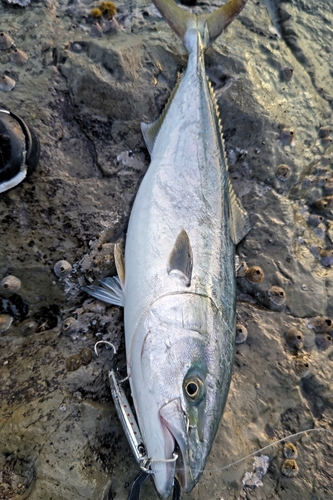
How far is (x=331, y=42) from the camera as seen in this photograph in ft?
13.6

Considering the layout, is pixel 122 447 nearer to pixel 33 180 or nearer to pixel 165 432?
pixel 165 432

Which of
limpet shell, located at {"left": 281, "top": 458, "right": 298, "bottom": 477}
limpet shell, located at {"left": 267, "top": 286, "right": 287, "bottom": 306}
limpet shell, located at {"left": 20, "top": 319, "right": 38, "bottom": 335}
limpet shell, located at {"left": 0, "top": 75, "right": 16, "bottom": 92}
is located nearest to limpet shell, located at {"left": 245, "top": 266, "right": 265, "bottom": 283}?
limpet shell, located at {"left": 267, "top": 286, "right": 287, "bottom": 306}

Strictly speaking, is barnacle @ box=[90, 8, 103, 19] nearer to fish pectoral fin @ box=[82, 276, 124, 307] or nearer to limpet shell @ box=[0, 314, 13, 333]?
fish pectoral fin @ box=[82, 276, 124, 307]

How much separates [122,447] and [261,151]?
2669 millimetres

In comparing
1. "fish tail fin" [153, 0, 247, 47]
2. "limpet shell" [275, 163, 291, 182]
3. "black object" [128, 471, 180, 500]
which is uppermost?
"fish tail fin" [153, 0, 247, 47]

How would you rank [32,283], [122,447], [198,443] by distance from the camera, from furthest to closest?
1. [32,283]
2. [122,447]
3. [198,443]

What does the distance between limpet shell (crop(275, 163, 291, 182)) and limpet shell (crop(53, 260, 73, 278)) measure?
81.8 inches

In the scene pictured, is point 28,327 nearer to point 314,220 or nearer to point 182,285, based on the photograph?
point 182,285

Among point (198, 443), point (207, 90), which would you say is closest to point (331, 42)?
point (207, 90)

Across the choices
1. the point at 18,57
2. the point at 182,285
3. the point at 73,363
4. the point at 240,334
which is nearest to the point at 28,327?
the point at 73,363

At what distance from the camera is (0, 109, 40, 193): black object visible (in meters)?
1.97

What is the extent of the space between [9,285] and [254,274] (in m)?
1.79

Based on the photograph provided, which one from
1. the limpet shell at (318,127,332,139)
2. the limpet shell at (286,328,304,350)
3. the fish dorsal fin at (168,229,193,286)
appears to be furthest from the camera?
the limpet shell at (318,127,332,139)

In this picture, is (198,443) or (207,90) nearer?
(198,443)
